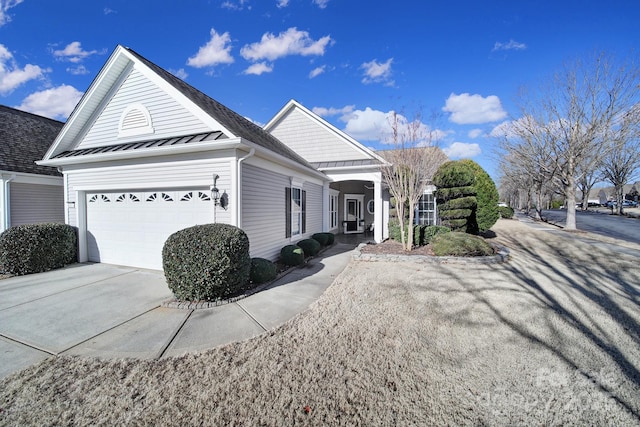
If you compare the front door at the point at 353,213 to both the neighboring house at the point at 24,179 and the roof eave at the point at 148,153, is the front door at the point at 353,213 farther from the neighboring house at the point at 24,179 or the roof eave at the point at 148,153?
the neighboring house at the point at 24,179

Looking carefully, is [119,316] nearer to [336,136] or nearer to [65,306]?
[65,306]

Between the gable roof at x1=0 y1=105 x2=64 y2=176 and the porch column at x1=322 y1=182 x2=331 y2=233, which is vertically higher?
the gable roof at x1=0 y1=105 x2=64 y2=176

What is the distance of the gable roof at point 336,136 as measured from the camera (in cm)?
1157

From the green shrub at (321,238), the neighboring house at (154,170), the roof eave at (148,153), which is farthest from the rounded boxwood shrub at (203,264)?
the green shrub at (321,238)

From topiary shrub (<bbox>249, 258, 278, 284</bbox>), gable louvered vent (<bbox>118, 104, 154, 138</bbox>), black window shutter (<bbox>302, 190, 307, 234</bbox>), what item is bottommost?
topiary shrub (<bbox>249, 258, 278, 284</bbox>)

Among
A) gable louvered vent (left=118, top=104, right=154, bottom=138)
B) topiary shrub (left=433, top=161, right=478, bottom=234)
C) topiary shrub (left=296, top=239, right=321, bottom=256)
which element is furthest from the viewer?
topiary shrub (left=433, top=161, right=478, bottom=234)

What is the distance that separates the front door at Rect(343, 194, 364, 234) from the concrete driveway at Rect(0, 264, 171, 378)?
11129 millimetres

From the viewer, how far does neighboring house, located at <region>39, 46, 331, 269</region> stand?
639cm

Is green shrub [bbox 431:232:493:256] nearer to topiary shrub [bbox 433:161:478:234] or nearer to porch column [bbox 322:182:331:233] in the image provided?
topiary shrub [bbox 433:161:478:234]

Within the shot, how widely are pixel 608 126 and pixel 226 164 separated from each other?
63.1ft

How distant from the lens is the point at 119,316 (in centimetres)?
441

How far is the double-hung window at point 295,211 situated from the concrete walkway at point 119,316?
2.56 m

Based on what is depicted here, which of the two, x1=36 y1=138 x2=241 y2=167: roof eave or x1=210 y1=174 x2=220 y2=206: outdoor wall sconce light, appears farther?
x1=210 y1=174 x2=220 y2=206: outdoor wall sconce light

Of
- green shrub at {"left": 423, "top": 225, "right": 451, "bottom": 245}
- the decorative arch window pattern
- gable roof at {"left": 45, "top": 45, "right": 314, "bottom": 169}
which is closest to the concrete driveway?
the decorative arch window pattern
